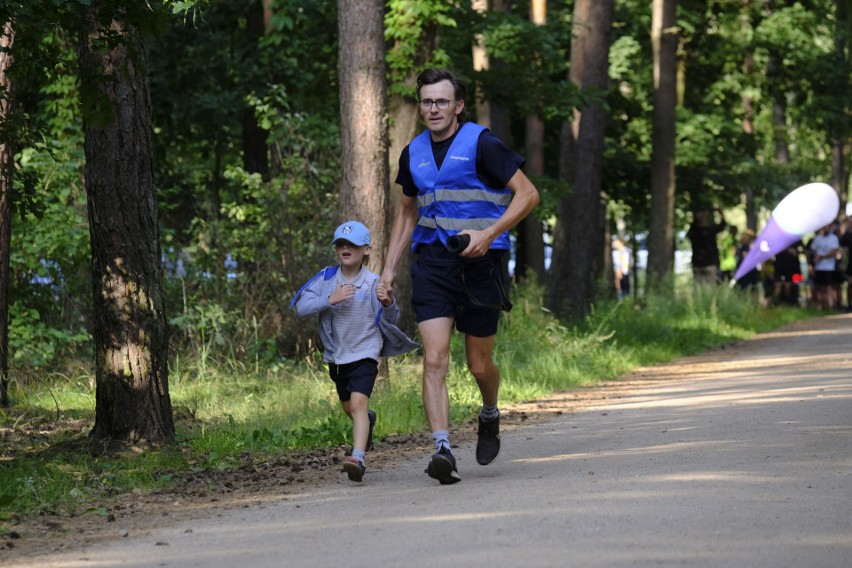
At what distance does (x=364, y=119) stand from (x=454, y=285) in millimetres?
5392

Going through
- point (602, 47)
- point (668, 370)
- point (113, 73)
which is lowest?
point (668, 370)

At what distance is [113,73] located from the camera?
916cm

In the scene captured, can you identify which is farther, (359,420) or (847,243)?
(847,243)

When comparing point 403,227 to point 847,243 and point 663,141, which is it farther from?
point 847,243

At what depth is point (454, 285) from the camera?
8164mm

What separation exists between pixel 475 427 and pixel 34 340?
5.63 m

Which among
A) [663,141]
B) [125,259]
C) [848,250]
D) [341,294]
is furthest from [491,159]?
[848,250]

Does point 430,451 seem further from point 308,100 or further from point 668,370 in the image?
point 308,100

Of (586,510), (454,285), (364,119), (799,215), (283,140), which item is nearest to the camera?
(586,510)

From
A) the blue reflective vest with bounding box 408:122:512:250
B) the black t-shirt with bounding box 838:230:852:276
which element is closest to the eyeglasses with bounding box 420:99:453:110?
the blue reflective vest with bounding box 408:122:512:250

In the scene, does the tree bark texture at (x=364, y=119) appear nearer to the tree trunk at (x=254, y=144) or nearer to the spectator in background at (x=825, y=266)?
the tree trunk at (x=254, y=144)

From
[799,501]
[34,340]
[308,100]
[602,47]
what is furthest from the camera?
[602,47]

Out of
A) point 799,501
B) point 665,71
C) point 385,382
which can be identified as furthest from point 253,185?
point 665,71

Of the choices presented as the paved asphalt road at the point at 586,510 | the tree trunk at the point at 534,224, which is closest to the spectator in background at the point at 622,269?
the tree trunk at the point at 534,224
